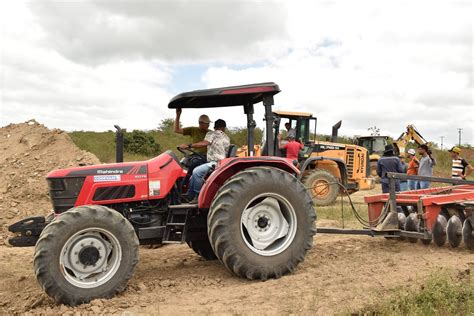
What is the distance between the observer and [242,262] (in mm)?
5047

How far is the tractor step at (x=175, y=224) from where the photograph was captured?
17.6ft

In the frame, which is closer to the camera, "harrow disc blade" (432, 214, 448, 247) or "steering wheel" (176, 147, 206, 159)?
"steering wheel" (176, 147, 206, 159)

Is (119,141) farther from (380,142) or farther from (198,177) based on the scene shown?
(380,142)

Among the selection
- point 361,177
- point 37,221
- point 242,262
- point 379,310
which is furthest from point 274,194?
point 361,177

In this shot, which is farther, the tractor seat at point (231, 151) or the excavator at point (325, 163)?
the excavator at point (325, 163)

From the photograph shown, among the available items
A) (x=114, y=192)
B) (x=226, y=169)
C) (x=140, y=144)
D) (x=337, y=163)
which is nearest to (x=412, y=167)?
(x=337, y=163)

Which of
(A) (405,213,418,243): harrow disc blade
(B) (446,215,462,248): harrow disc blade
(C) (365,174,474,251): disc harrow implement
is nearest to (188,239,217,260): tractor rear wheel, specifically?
(C) (365,174,474,251): disc harrow implement

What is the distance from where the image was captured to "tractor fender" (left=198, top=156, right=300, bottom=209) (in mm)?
5246

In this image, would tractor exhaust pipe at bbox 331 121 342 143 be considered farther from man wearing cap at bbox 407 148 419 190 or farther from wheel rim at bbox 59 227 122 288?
wheel rim at bbox 59 227 122 288

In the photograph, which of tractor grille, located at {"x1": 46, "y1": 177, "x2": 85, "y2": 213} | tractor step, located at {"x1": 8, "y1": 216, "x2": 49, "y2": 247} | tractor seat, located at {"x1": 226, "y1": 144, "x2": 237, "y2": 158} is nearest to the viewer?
tractor step, located at {"x1": 8, "y1": 216, "x2": 49, "y2": 247}

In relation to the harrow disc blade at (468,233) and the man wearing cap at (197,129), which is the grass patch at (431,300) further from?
the man wearing cap at (197,129)

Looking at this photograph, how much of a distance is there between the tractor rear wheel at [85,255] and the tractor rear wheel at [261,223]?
0.92 metres

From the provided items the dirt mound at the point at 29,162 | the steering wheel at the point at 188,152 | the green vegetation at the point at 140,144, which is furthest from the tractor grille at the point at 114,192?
the green vegetation at the point at 140,144

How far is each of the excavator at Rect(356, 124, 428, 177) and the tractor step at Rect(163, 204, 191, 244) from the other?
17.2m
